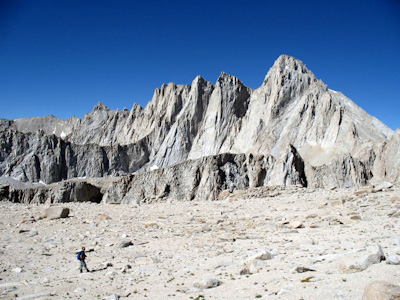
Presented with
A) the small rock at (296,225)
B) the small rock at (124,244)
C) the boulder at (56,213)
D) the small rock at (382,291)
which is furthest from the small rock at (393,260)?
the boulder at (56,213)

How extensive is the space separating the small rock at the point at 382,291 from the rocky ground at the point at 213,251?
34.6 inches

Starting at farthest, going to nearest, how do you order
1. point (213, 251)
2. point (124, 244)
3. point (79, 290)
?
point (124, 244), point (213, 251), point (79, 290)

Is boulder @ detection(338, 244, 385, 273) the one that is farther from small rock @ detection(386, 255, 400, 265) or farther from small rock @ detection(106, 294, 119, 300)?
small rock @ detection(106, 294, 119, 300)

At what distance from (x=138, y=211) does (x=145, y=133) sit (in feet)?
416

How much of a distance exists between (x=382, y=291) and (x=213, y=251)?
354 inches

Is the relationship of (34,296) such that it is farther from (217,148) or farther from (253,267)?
(217,148)

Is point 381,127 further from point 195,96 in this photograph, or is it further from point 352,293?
point 352,293

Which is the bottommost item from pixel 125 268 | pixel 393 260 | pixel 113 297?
pixel 113 297

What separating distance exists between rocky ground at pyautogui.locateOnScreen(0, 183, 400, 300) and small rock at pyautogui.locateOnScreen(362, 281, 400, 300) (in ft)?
2.88

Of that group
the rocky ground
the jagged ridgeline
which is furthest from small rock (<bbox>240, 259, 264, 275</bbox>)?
the jagged ridgeline

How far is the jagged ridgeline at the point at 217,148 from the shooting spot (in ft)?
211

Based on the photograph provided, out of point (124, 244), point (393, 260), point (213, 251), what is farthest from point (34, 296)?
point (393, 260)

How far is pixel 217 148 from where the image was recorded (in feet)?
362

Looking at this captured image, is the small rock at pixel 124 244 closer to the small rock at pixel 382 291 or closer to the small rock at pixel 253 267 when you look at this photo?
the small rock at pixel 253 267
